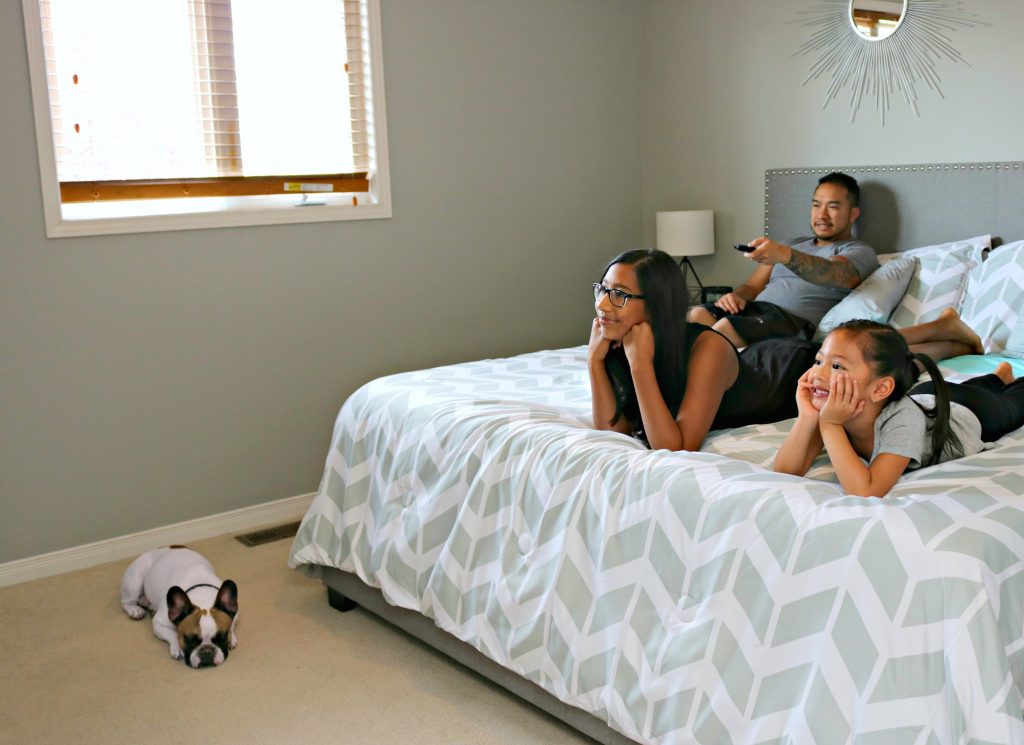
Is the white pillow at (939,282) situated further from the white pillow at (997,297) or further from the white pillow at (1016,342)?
the white pillow at (1016,342)

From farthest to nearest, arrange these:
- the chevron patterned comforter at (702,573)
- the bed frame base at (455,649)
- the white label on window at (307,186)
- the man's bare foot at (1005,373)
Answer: the white label on window at (307,186)
the man's bare foot at (1005,373)
the bed frame base at (455,649)
the chevron patterned comforter at (702,573)

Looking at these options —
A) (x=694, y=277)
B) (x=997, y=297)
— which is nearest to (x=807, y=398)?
(x=997, y=297)

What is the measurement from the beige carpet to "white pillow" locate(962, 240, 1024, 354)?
1921 mm

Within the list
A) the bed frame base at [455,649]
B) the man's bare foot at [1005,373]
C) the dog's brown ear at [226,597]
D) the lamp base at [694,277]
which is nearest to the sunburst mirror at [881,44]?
→ the lamp base at [694,277]

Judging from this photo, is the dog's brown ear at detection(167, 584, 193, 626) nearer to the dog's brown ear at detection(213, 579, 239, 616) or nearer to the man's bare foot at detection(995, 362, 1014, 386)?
the dog's brown ear at detection(213, 579, 239, 616)

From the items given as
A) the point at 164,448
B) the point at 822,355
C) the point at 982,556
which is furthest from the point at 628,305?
the point at 164,448

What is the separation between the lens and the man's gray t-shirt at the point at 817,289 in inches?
144

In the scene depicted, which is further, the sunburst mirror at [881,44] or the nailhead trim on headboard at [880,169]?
the sunburst mirror at [881,44]

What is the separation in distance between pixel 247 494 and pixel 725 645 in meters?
2.49

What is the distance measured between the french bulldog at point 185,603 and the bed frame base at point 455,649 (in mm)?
317

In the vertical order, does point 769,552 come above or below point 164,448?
above

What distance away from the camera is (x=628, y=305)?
2.38m

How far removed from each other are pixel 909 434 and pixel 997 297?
1.56 metres

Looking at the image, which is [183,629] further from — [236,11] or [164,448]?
[236,11]
